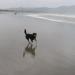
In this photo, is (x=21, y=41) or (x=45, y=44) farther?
(x=21, y=41)

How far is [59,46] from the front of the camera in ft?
30.9

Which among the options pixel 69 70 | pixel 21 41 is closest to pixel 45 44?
pixel 21 41

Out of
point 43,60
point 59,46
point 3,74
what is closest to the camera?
point 3,74

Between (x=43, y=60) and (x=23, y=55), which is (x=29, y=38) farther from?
(x=43, y=60)

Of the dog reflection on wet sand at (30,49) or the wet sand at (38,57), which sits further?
the dog reflection on wet sand at (30,49)

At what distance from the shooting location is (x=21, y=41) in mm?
10523

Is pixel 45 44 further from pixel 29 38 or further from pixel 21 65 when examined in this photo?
pixel 21 65

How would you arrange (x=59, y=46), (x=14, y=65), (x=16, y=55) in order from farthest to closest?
(x=59, y=46) → (x=16, y=55) → (x=14, y=65)

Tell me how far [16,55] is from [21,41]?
8.21 feet

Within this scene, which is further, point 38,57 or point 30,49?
point 30,49

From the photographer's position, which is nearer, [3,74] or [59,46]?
[3,74]

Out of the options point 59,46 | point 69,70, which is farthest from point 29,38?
point 69,70

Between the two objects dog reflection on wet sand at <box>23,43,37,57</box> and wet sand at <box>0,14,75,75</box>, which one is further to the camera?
dog reflection on wet sand at <box>23,43,37,57</box>

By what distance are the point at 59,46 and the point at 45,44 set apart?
0.67m
